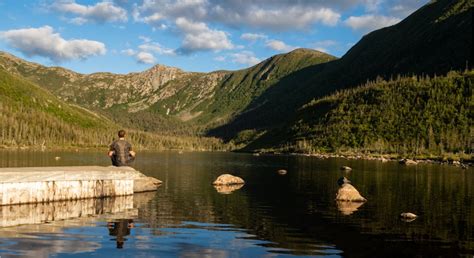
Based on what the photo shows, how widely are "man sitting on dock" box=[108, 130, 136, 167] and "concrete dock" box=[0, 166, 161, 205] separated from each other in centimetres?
99

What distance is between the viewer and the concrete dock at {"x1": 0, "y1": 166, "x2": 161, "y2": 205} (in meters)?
37.0

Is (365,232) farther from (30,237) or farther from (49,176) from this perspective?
(49,176)

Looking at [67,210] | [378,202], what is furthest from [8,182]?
[378,202]

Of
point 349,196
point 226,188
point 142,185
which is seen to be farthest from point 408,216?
point 142,185

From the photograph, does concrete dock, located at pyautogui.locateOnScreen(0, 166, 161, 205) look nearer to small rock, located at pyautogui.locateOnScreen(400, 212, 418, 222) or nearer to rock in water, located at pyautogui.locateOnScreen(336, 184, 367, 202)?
rock in water, located at pyautogui.locateOnScreen(336, 184, 367, 202)

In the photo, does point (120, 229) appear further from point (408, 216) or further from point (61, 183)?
point (408, 216)

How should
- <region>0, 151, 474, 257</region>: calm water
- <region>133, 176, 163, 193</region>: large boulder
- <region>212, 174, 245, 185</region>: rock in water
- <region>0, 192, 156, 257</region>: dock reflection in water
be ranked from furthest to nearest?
1. <region>212, 174, 245, 185</region>: rock in water
2. <region>133, 176, 163, 193</region>: large boulder
3. <region>0, 151, 474, 257</region>: calm water
4. <region>0, 192, 156, 257</region>: dock reflection in water

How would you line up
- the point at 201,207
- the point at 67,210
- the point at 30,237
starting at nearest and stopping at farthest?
the point at 30,237 → the point at 67,210 → the point at 201,207

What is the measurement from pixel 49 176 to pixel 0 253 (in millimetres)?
18189

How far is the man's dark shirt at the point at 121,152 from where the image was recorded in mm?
44469

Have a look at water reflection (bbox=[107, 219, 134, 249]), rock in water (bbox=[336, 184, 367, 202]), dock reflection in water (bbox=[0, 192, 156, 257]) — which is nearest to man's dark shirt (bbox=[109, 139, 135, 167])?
dock reflection in water (bbox=[0, 192, 156, 257])

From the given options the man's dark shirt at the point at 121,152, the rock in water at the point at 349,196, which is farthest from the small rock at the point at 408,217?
the man's dark shirt at the point at 121,152

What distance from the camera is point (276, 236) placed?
2872 centimetres

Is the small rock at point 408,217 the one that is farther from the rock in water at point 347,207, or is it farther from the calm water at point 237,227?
the rock in water at point 347,207
